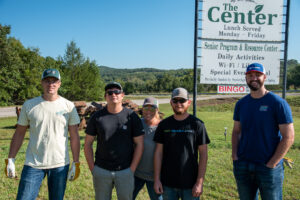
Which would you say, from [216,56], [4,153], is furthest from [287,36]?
[4,153]

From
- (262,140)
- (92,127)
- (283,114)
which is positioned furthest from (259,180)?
(92,127)

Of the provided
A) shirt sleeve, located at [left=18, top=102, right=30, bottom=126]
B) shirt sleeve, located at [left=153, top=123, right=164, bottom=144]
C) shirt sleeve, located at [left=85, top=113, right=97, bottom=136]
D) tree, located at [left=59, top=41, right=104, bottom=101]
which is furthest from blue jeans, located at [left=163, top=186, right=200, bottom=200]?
tree, located at [left=59, top=41, right=104, bottom=101]

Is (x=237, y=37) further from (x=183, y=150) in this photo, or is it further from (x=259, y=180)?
(x=183, y=150)

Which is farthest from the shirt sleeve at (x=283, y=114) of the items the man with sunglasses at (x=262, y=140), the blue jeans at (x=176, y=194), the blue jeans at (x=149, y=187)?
the blue jeans at (x=149, y=187)

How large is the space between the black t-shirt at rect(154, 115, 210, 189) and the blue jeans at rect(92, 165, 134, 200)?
45 centimetres

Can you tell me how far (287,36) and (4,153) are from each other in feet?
27.7

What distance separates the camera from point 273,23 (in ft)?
18.7

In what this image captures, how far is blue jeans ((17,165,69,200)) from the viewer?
2678 millimetres

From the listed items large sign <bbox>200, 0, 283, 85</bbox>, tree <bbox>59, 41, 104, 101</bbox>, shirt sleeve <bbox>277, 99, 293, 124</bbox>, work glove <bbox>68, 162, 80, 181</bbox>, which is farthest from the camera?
tree <bbox>59, 41, 104, 101</bbox>

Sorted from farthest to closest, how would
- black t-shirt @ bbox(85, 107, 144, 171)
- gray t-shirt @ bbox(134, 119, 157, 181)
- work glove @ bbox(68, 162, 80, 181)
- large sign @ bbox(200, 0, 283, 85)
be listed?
large sign @ bbox(200, 0, 283, 85) → work glove @ bbox(68, 162, 80, 181) → gray t-shirt @ bbox(134, 119, 157, 181) → black t-shirt @ bbox(85, 107, 144, 171)

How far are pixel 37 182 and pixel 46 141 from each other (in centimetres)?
49

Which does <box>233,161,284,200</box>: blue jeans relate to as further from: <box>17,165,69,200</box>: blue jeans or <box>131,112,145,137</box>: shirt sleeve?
<box>17,165,69,200</box>: blue jeans

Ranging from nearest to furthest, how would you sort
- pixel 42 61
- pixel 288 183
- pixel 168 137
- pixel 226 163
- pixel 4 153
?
pixel 168 137 → pixel 288 183 → pixel 226 163 → pixel 4 153 → pixel 42 61

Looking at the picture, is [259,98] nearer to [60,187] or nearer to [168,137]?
[168,137]
